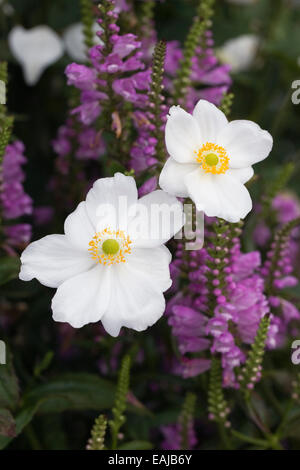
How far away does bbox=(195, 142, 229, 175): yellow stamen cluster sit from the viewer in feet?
1.51

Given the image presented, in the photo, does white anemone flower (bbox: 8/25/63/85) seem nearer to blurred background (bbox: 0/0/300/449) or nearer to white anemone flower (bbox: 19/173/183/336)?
blurred background (bbox: 0/0/300/449)

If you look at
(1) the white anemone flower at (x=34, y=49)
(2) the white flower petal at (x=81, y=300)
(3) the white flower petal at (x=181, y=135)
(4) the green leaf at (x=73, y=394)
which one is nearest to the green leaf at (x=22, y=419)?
(4) the green leaf at (x=73, y=394)

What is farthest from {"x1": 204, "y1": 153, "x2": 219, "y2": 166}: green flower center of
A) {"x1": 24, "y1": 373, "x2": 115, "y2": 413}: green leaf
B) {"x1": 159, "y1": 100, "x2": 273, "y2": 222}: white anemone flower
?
{"x1": 24, "y1": 373, "x2": 115, "y2": 413}: green leaf

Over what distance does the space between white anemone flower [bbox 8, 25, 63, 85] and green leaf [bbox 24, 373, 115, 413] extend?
1.15 feet

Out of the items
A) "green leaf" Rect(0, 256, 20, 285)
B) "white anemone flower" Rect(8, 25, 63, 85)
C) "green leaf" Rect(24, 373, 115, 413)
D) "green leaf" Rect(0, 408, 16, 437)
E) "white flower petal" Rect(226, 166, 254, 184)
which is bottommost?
"green leaf" Rect(24, 373, 115, 413)

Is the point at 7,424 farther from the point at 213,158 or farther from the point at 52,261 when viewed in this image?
the point at 213,158

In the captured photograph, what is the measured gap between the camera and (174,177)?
0.45 m

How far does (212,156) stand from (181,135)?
0.03 m

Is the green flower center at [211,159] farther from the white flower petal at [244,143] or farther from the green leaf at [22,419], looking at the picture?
the green leaf at [22,419]

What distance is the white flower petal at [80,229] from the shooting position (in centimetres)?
45

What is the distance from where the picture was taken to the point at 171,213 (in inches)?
17.9

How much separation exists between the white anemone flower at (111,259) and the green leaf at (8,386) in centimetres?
13
